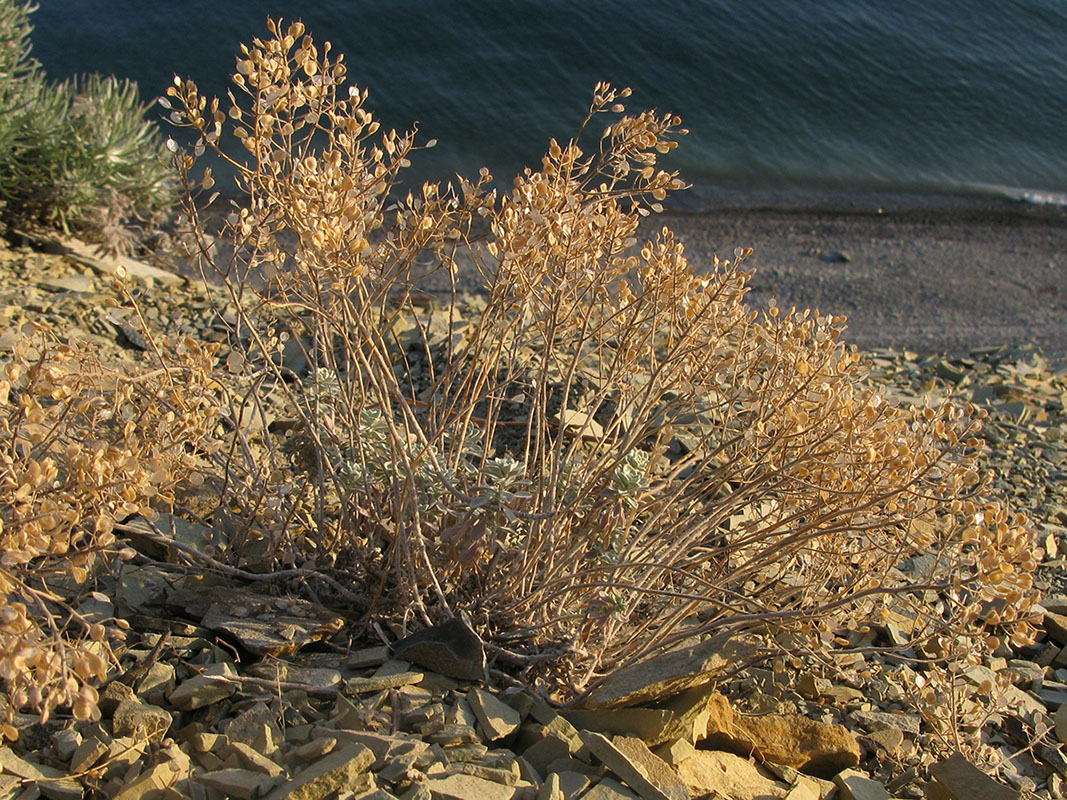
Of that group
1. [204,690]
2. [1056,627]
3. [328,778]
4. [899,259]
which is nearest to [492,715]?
[328,778]

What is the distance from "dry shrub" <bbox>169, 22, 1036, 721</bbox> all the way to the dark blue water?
27.3 feet

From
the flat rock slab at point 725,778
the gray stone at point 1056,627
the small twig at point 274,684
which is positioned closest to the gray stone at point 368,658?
the small twig at point 274,684

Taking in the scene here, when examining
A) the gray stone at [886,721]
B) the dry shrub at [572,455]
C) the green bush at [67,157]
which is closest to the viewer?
the dry shrub at [572,455]

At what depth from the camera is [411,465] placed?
8.13 feet

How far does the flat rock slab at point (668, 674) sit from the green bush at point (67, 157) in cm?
491

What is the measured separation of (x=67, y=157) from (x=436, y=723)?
5145 millimetres

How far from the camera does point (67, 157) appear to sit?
237 inches

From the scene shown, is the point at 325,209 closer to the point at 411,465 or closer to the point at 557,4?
the point at 411,465

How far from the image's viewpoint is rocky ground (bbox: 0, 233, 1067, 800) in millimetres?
2137

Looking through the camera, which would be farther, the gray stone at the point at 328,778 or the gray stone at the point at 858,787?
the gray stone at the point at 858,787

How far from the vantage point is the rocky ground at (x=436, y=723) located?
2137mm

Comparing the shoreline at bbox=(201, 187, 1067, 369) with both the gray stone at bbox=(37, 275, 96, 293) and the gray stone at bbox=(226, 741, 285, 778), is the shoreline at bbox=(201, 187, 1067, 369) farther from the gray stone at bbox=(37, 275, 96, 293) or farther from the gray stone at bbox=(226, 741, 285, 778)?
the gray stone at bbox=(226, 741, 285, 778)

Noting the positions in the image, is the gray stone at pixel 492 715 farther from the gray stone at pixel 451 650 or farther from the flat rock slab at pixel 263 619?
the flat rock slab at pixel 263 619

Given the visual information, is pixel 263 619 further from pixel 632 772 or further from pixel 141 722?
pixel 632 772
